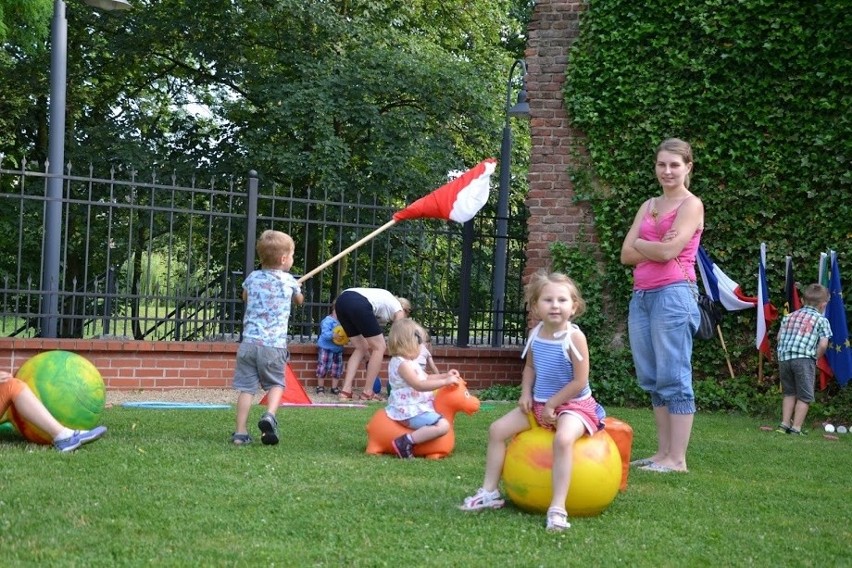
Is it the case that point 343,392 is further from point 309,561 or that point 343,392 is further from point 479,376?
point 309,561

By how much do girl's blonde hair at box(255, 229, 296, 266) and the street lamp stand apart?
4.07 metres

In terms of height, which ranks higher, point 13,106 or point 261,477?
point 13,106

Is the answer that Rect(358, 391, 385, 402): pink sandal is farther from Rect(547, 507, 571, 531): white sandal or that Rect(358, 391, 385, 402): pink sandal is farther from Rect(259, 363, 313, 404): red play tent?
Rect(547, 507, 571, 531): white sandal

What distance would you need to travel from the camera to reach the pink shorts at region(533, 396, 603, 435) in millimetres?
4484

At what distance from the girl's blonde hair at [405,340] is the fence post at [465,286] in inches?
214

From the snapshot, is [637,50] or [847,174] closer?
[847,174]

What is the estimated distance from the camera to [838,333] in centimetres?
936

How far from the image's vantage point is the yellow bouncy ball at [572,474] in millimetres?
4371

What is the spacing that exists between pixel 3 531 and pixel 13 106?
14.5 meters

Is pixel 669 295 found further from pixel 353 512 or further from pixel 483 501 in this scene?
pixel 353 512

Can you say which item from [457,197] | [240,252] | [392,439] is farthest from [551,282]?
[240,252]

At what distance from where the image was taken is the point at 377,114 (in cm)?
1553

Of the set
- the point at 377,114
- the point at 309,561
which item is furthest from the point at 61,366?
the point at 377,114

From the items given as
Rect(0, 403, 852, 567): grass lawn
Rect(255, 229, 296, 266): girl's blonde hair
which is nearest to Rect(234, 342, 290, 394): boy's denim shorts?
Rect(0, 403, 852, 567): grass lawn
